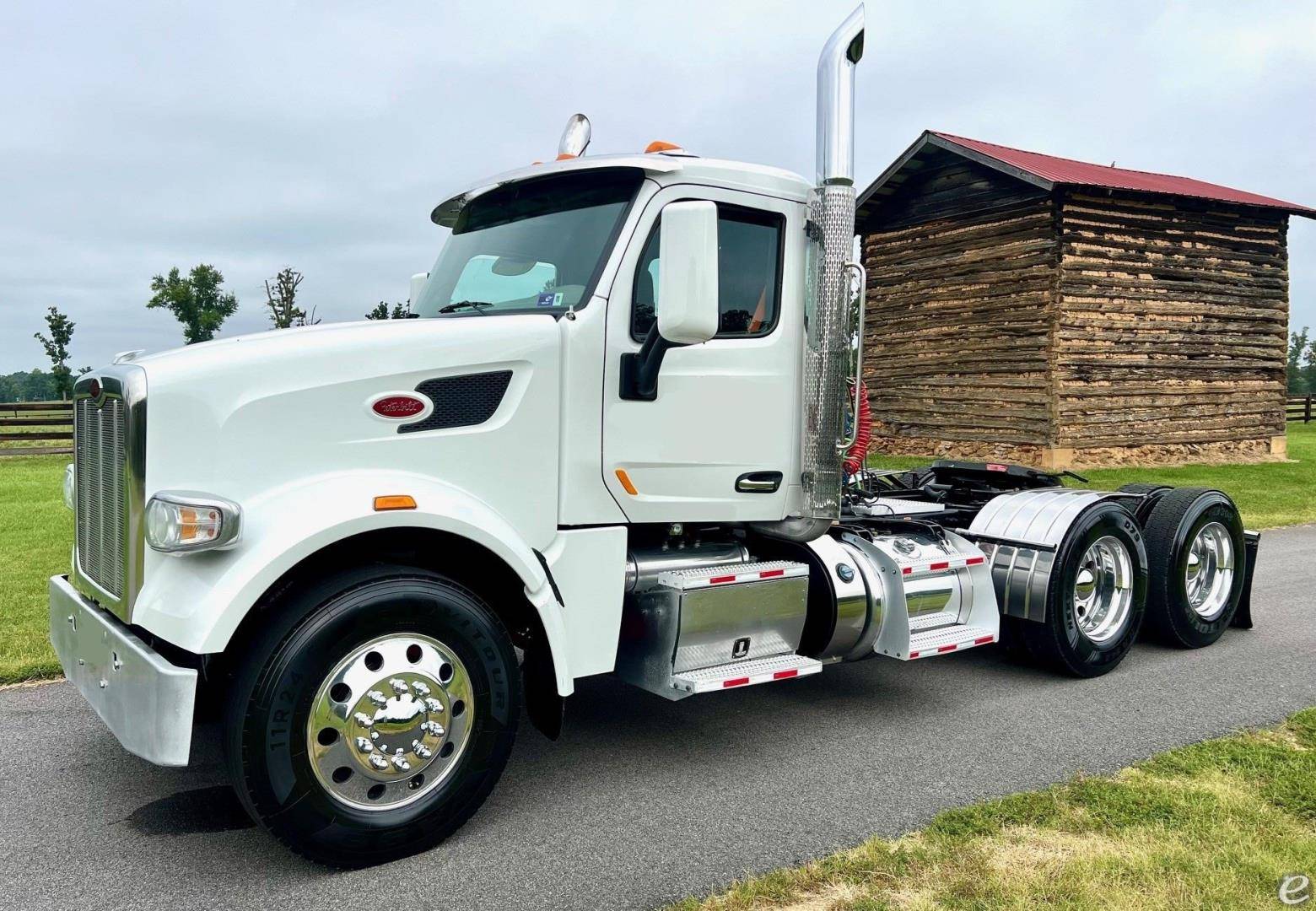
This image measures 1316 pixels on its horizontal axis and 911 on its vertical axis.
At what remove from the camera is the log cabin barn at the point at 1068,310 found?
19.2m

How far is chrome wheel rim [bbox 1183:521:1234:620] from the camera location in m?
6.79

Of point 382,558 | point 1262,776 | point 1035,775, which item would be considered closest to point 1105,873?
point 1035,775

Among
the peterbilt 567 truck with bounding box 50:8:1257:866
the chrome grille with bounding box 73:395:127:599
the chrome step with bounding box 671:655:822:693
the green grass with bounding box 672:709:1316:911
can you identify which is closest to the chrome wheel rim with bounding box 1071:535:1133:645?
the peterbilt 567 truck with bounding box 50:8:1257:866

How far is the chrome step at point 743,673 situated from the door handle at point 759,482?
2.57 ft

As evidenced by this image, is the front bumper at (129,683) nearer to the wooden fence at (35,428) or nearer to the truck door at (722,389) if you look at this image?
the truck door at (722,389)

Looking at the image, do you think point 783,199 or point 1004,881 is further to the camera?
point 783,199

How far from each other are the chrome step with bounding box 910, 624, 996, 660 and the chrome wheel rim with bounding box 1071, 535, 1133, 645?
0.90 meters

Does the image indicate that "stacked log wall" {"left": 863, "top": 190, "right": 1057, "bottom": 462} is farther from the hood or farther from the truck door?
the hood

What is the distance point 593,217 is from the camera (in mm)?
4363

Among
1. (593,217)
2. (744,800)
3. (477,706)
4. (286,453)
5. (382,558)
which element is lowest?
(744,800)

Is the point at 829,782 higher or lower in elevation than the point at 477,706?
lower

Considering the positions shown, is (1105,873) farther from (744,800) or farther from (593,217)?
(593,217)

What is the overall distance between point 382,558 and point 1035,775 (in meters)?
2.92

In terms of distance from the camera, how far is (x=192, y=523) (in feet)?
10.6
